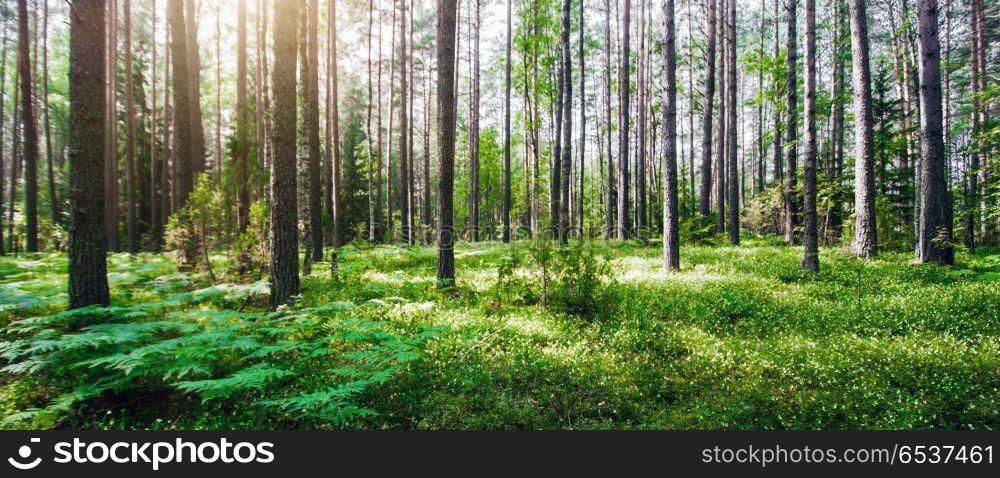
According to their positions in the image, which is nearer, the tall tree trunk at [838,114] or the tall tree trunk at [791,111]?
the tall tree trunk at [791,111]

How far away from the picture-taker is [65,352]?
14.6ft

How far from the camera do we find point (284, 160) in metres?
7.51

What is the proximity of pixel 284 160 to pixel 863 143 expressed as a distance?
1456 cm

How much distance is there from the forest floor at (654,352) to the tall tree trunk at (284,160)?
3.00 ft

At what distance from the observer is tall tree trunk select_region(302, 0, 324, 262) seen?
37.5ft

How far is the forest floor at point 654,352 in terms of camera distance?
3.99 m

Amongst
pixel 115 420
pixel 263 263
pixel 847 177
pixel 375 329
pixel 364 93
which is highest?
pixel 364 93

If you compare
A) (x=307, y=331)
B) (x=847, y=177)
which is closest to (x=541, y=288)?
(x=307, y=331)

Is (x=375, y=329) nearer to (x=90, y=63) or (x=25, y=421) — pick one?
(x=25, y=421)

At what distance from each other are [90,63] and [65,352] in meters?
4.46

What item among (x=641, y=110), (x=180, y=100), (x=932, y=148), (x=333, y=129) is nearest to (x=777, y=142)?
(x=641, y=110)

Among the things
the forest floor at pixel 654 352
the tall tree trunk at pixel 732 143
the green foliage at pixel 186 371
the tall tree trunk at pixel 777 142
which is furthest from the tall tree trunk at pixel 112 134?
the tall tree trunk at pixel 777 142

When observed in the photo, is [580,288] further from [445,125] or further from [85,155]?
[85,155]

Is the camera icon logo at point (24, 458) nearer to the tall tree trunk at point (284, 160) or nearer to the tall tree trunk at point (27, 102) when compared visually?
the tall tree trunk at point (284, 160)
